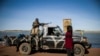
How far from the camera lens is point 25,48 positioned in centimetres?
1146

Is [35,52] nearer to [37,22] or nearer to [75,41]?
[37,22]

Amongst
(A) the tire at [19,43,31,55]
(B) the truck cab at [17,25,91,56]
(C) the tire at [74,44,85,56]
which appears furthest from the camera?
(A) the tire at [19,43,31,55]

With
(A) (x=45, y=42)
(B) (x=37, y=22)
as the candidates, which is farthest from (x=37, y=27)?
(A) (x=45, y=42)

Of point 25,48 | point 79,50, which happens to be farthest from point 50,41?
point 79,50

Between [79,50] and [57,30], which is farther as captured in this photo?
[57,30]

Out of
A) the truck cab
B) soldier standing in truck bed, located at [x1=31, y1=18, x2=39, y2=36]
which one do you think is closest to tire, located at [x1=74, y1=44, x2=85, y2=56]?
the truck cab

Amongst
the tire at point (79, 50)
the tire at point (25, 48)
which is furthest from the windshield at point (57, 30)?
the tire at point (25, 48)

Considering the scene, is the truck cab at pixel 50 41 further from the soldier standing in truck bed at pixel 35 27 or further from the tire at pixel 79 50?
the soldier standing in truck bed at pixel 35 27

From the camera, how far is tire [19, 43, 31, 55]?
1134cm

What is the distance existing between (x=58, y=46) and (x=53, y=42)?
0.96ft

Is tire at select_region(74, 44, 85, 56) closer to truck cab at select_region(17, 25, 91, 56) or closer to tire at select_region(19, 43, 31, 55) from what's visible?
truck cab at select_region(17, 25, 91, 56)

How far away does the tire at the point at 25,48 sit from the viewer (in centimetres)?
1134

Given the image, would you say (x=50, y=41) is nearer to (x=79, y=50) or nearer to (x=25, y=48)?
(x=25, y=48)

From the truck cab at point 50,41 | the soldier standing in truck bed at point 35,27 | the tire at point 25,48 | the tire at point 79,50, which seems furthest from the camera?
the soldier standing in truck bed at point 35,27
